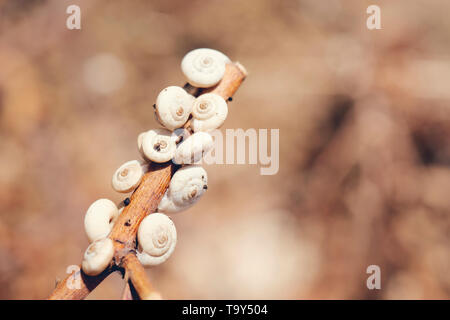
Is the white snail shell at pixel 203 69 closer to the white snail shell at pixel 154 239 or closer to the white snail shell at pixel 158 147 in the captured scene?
the white snail shell at pixel 158 147

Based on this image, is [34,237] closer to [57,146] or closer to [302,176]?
[57,146]

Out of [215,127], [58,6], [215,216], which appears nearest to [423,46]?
[215,216]

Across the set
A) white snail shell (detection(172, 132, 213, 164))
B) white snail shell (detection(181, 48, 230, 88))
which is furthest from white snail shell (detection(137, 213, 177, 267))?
white snail shell (detection(181, 48, 230, 88))

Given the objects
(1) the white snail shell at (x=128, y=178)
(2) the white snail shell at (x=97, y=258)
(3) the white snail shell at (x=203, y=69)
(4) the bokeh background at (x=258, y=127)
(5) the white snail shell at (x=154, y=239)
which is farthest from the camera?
(4) the bokeh background at (x=258, y=127)

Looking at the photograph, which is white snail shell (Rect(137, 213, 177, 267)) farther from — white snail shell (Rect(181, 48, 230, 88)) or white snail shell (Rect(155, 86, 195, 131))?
white snail shell (Rect(181, 48, 230, 88))

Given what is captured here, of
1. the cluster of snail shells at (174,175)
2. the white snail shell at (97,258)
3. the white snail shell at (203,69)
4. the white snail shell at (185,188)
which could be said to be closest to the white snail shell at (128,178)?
the cluster of snail shells at (174,175)

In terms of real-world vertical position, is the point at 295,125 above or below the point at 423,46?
below
